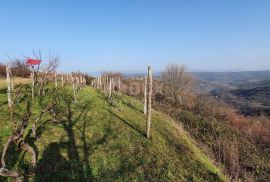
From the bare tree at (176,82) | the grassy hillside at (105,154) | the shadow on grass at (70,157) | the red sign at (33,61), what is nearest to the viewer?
the shadow on grass at (70,157)

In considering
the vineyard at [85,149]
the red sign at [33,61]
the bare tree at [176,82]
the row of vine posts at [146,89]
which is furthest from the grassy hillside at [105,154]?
the bare tree at [176,82]

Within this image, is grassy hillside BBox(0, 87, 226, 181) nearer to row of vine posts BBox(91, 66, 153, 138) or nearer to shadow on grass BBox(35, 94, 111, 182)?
shadow on grass BBox(35, 94, 111, 182)

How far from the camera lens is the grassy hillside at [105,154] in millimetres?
12245

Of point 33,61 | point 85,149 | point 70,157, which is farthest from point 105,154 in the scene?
point 33,61

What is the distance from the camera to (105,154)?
14.8 m

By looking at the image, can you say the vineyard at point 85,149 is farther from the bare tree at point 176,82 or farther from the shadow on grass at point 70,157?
the bare tree at point 176,82

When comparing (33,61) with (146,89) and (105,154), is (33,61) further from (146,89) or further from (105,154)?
(105,154)

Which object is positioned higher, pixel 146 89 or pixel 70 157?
pixel 146 89

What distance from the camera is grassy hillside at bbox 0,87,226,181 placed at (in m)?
12.2

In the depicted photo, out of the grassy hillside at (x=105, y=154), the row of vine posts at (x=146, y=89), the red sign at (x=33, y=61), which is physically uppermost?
the red sign at (x=33, y=61)

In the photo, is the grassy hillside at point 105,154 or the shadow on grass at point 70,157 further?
the grassy hillside at point 105,154

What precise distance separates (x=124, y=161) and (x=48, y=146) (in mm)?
4041

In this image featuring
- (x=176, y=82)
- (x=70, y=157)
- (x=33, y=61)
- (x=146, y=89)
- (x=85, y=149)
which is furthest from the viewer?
(x=176, y=82)

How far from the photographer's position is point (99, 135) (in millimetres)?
17500
